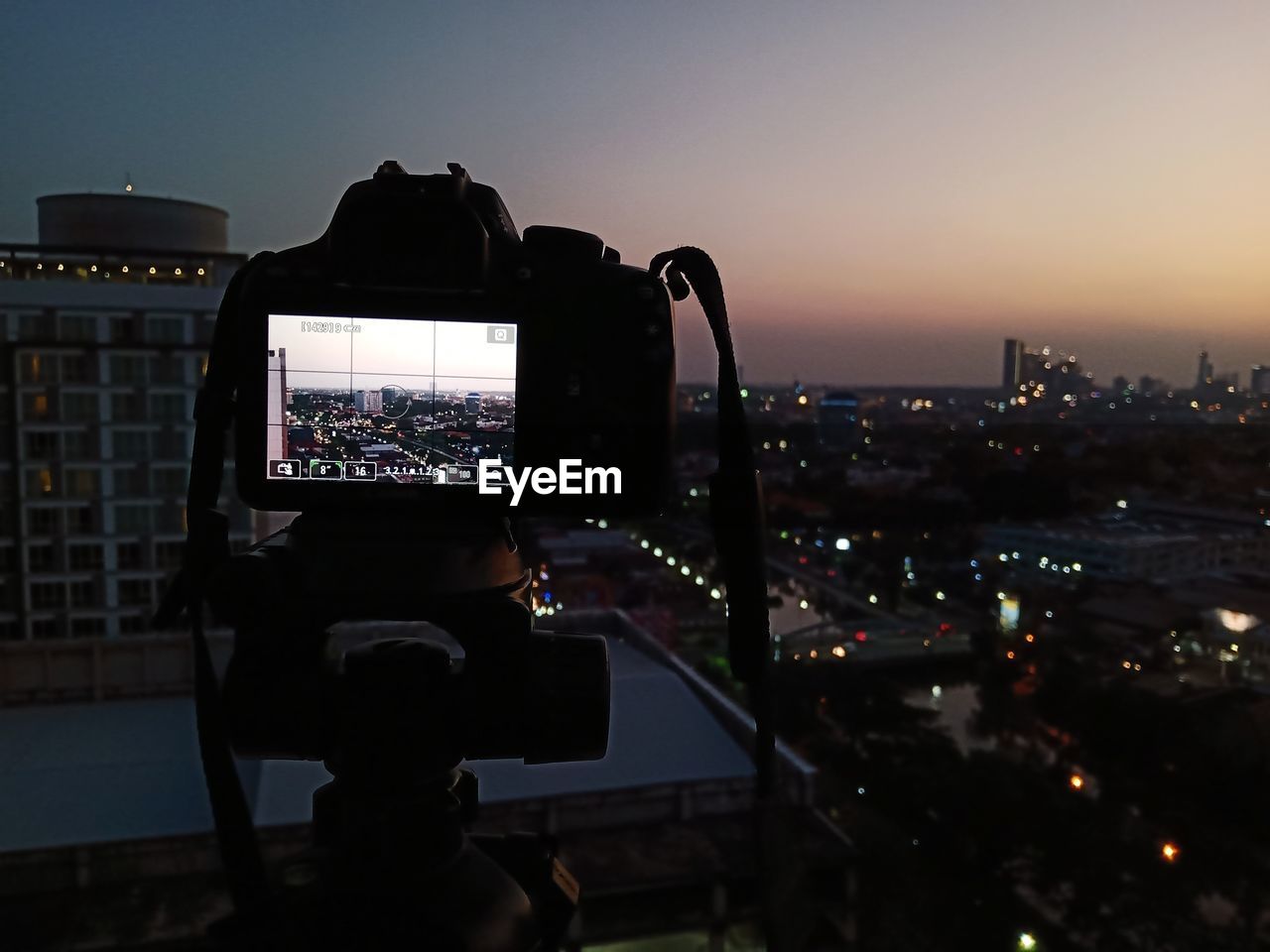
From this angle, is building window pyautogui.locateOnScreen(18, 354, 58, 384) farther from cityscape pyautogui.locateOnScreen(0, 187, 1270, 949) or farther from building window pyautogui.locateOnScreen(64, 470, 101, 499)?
building window pyautogui.locateOnScreen(64, 470, 101, 499)

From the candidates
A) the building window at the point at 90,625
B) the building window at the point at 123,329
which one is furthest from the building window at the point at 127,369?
the building window at the point at 90,625

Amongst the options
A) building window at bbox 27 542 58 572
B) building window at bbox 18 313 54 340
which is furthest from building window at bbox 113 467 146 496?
building window at bbox 18 313 54 340

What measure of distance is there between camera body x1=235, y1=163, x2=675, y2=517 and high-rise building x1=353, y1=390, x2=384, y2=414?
0.01 meters

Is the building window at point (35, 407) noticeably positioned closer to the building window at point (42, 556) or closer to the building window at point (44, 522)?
the building window at point (44, 522)

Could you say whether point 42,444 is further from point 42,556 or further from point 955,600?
point 955,600

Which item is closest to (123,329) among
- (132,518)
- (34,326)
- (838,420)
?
(34,326)

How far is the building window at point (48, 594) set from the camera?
4965mm

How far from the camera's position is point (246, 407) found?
429 millimetres

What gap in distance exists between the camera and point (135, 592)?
5.14 m

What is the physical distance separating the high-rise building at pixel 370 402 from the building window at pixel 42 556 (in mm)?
5551

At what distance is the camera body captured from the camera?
428 mm

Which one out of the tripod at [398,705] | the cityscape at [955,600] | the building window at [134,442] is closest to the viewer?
the tripod at [398,705]

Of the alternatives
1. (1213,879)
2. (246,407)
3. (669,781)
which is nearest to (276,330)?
(246,407)

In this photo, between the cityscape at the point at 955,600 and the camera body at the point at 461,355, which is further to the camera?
the cityscape at the point at 955,600
